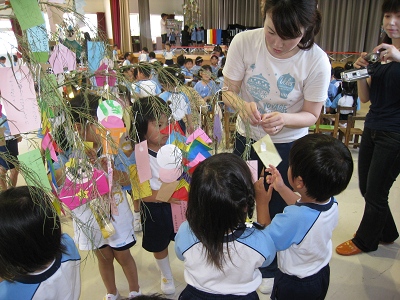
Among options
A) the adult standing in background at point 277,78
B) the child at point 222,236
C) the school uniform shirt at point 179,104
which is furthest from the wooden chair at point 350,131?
the child at point 222,236

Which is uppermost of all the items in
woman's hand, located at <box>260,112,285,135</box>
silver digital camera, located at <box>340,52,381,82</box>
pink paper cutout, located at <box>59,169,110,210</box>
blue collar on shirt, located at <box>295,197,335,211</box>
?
silver digital camera, located at <box>340,52,381,82</box>

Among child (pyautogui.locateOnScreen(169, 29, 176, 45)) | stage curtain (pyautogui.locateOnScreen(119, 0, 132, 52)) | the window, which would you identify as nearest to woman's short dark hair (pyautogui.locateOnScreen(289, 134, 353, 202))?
child (pyautogui.locateOnScreen(169, 29, 176, 45))

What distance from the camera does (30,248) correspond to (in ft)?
2.84

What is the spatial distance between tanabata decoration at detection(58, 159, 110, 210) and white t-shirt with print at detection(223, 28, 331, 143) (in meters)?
0.64

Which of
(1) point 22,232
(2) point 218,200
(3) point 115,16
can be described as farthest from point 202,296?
(3) point 115,16

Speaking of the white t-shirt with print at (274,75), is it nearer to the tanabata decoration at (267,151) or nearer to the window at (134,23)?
the tanabata decoration at (267,151)

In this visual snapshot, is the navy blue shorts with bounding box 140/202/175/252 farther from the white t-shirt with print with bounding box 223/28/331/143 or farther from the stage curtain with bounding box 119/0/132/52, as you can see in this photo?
the stage curtain with bounding box 119/0/132/52

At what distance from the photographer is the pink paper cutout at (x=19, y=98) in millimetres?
747

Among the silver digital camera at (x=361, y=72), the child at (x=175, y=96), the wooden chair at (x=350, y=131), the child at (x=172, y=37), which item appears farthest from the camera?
the child at (x=172, y=37)

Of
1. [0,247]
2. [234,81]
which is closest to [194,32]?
[234,81]

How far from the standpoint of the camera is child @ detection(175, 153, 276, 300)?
89cm

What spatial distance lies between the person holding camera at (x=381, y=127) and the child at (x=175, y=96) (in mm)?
949

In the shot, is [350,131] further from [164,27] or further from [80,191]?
[164,27]

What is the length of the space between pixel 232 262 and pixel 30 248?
0.54 m
